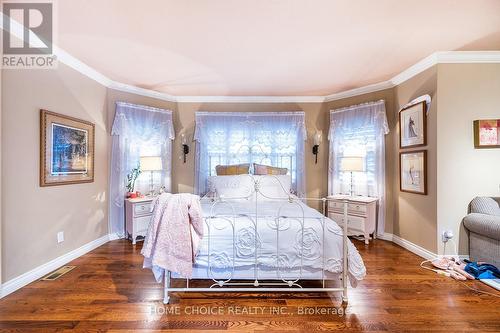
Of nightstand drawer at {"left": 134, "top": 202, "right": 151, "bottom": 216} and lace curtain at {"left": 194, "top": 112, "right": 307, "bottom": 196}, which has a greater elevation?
lace curtain at {"left": 194, "top": 112, "right": 307, "bottom": 196}

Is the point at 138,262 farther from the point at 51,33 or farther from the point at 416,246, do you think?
the point at 416,246

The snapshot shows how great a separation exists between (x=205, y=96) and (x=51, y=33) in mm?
2531

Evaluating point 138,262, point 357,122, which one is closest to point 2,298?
point 138,262

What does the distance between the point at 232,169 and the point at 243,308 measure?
261cm

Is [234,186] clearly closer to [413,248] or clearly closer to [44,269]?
[44,269]

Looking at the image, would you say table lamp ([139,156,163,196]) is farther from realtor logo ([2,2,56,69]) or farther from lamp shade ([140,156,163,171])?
realtor logo ([2,2,56,69])

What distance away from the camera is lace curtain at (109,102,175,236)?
159 inches

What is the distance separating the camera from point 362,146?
4375mm

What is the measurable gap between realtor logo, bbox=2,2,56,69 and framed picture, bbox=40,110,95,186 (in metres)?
0.58

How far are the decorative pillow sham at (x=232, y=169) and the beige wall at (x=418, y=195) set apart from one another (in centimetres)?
259

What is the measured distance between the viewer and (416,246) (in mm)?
3482

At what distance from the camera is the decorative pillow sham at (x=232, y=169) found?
4.40m

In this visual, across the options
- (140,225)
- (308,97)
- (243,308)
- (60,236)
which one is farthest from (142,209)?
(308,97)

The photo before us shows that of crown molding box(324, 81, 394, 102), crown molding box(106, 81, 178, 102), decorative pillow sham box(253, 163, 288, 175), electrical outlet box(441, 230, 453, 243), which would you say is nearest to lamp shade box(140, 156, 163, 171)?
crown molding box(106, 81, 178, 102)
